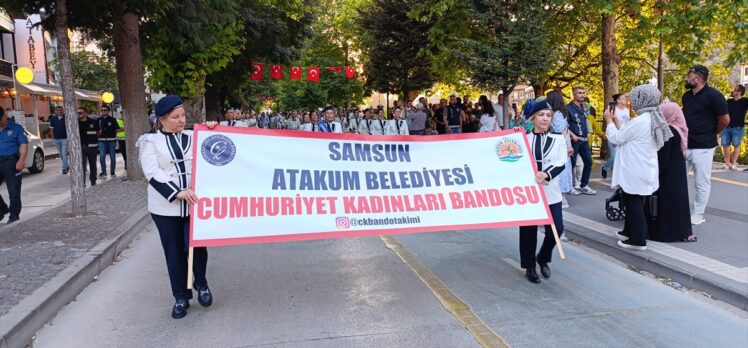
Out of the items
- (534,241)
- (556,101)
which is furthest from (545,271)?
(556,101)

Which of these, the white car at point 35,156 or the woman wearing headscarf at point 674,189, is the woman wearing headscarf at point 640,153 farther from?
the white car at point 35,156

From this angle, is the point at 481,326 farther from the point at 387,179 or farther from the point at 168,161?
the point at 168,161

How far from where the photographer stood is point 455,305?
5.06m

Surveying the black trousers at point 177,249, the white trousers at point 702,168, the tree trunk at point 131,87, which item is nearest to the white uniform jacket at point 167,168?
the black trousers at point 177,249

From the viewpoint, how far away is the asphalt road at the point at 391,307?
436cm

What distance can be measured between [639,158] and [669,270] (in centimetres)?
135

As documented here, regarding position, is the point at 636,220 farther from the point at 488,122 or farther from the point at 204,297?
the point at 488,122

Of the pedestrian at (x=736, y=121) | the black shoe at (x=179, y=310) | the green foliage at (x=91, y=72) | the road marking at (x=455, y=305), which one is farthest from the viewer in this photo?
the green foliage at (x=91, y=72)

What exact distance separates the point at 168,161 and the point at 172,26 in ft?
30.3

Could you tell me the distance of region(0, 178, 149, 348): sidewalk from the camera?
4.72 metres

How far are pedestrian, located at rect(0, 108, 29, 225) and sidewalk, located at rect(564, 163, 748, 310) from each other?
8.64m

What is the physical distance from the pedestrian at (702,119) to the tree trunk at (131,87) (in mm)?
11544

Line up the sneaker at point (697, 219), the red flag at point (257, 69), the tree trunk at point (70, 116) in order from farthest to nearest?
the red flag at point (257, 69) < the tree trunk at point (70, 116) < the sneaker at point (697, 219)

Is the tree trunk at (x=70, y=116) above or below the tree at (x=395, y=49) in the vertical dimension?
below
